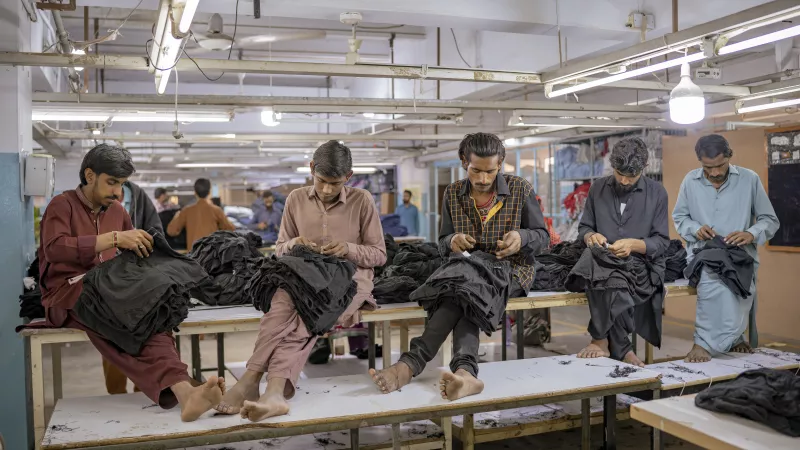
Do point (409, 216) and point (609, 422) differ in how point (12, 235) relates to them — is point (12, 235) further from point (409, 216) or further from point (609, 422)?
point (409, 216)

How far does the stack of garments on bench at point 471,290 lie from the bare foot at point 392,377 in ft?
1.39

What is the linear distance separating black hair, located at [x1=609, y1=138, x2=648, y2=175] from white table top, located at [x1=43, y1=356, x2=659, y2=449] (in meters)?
1.33

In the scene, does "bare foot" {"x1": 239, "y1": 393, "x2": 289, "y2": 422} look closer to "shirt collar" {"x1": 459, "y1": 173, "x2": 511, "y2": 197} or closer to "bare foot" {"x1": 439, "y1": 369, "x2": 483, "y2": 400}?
"bare foot" {"x1": 439, "y1": 369, "x2": 483, "y2": 400}

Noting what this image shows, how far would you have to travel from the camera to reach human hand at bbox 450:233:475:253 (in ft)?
13.6

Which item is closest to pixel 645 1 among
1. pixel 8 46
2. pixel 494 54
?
pixel 494 54

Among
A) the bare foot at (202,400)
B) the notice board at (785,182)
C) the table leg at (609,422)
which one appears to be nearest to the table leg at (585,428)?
the table leg at (609,422)

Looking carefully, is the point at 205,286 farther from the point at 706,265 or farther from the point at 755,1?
the point at 755,1

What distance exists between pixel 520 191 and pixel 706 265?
169cm

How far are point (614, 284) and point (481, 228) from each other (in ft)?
3.16

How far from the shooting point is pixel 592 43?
23.9ft

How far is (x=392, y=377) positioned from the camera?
11.6ft

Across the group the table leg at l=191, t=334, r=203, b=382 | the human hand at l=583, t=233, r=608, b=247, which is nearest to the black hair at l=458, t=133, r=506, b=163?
the human hand at l=583, t=233, r=608, b=247

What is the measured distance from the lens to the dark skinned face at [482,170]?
13.6 feet

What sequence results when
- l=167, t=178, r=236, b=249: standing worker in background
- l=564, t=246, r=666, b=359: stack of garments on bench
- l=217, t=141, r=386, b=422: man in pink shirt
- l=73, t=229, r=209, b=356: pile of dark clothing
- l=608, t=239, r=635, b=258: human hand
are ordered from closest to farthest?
l=217, t=141, r=386, b=422: man in pink shirt < l=73, t=229, r=209, b=356: pile of dark clothing < l=564, t=246, r=666, b=359: stack of garments on bench < l=608, t=239, r=635, b=258: human hand < l=167, t=178, r=236, b=249: standing worker in background
